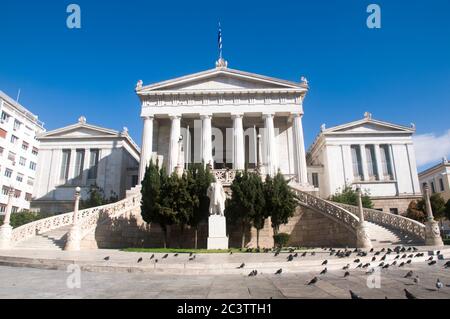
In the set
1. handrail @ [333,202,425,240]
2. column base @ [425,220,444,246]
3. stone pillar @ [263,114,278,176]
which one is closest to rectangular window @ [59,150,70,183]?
stone pillar @ [263,114,278,176]

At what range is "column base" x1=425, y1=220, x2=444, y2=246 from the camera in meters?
18.5

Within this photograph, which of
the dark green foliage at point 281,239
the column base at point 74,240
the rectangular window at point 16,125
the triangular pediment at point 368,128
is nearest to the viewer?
the column base at point 74,240

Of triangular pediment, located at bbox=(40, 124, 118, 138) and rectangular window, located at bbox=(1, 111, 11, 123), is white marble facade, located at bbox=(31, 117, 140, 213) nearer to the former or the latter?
triangular pediment, located at bbox=(40, 124, 118, 138)

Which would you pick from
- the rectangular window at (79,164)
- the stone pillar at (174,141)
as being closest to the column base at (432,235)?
the stone pillar at (174,141)

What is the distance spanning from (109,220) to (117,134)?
25159mm

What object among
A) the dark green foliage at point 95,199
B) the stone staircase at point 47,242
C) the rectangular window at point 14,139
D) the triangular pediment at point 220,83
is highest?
the triangular pediment at point 220,83

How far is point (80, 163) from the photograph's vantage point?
4453 cm

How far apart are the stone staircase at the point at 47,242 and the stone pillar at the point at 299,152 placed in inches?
875

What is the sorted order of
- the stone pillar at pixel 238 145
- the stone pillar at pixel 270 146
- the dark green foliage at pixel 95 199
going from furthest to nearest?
the dark green foliage at pixel 95 199 < the stone pillar at pixel 270 146 < the stone pillar at pixel 238 145

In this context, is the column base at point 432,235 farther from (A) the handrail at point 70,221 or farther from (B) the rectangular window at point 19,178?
(B) the rectangular window at point 19,178

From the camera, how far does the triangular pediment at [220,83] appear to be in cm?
3769
